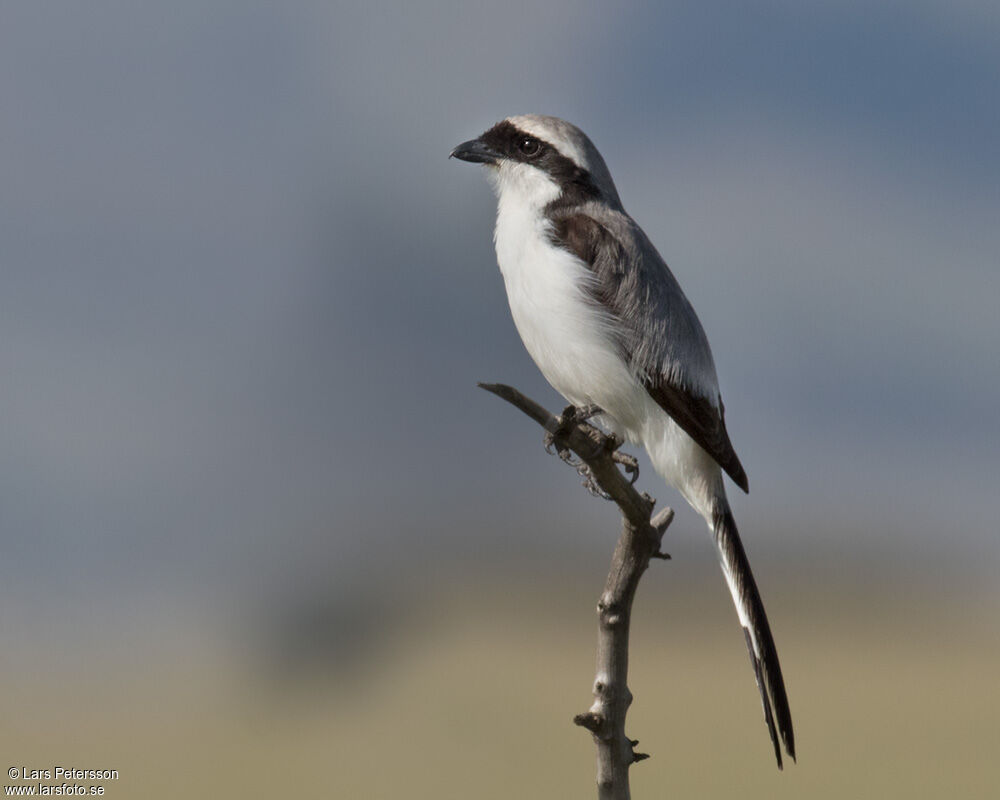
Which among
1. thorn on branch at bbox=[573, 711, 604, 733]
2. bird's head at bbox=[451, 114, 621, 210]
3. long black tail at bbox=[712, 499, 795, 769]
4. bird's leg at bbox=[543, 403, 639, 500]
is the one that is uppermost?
bird's head at bbox=[451, 114, 621, 210]

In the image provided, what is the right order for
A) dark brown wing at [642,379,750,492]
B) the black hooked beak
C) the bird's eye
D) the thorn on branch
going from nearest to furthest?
1. the thorn on branch
2. dark brown wing at [642,379,750,492]
3. the bird's eye
4. the black hooked beak

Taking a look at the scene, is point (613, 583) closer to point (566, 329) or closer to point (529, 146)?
point (566, 329)

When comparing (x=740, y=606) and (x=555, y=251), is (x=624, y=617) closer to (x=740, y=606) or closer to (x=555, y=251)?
(x=740, y=606)

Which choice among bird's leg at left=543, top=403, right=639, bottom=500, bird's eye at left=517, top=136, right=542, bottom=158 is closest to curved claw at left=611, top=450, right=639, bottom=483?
bird's leg at left=543, top=403, right=639, bottom=500

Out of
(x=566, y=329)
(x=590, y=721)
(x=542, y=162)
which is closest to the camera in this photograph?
(x=590, y=721)

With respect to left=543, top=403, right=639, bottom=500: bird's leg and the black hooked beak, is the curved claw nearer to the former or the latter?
left=543, top=403, right=639, bottom=500: bird's leg

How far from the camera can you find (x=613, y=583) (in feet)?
13.6

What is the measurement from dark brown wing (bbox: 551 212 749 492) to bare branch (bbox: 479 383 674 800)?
35cm

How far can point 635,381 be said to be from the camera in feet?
14.5

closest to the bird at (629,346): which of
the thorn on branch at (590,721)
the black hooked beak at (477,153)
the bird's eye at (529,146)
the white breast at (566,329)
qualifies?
the white breast at (566,329)

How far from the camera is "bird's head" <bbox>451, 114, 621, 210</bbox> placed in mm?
4777

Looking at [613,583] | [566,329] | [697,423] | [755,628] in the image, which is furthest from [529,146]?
[755,628]

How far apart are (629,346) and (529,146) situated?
1.18 m

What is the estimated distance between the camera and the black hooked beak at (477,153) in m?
5.02
